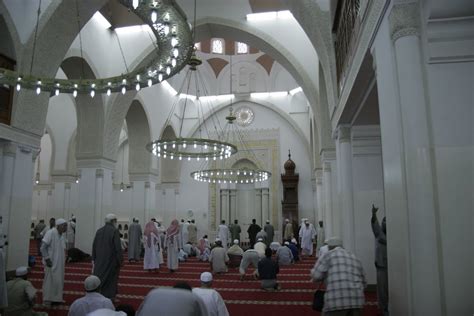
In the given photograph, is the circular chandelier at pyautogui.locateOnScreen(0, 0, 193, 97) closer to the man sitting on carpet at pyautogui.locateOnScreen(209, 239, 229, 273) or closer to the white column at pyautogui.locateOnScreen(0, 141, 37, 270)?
the white column at pyautogui.locateOnScreen(0, 141, 37, 270)

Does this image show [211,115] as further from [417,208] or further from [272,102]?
[417,208]

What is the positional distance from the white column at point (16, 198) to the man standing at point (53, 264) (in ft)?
6.81

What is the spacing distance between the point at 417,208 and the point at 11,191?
→ 228 inches

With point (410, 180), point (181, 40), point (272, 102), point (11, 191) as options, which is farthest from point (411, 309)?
point (272, 102)

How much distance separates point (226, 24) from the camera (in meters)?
9.56

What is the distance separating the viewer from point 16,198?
6.26 meters

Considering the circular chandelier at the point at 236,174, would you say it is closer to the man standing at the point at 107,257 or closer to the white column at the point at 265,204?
the white column at the point at 265,204

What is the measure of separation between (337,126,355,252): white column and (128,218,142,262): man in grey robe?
4.75m

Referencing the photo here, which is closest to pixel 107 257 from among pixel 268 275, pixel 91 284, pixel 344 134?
pixel 91 284

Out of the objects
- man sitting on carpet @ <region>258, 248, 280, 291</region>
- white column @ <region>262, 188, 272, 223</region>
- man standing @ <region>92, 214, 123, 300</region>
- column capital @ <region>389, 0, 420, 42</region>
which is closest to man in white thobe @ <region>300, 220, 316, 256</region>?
white column @ <region>262, 188, 272, 223</region>

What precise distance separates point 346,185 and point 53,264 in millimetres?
3698

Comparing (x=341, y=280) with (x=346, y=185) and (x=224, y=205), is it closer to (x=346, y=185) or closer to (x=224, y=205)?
(x=346, y=185)

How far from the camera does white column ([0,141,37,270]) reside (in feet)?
20.0

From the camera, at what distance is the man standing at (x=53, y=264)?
14.4 ft
